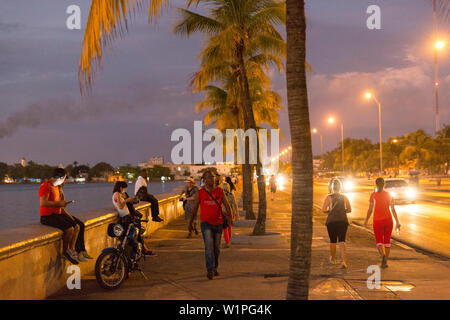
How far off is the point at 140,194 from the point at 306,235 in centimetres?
810

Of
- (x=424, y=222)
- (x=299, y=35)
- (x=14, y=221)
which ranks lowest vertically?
(x=14, y=221)

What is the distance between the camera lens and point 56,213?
7.74m

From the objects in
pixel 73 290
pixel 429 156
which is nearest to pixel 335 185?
pixel 73 290

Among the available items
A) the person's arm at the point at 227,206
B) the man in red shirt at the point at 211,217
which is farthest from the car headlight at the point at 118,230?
the person's arm at the point at 227,206

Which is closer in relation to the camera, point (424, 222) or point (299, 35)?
point (299, 35)

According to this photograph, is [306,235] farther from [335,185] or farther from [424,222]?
[424,222]

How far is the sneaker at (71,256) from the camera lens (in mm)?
7644

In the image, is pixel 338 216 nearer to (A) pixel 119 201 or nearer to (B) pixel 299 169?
(A) pixel 119 201

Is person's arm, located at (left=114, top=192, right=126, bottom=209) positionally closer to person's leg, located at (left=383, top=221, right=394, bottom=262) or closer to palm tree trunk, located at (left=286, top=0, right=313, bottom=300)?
palm tree trunk, located at (left=286, top=0, right=313, bottom=300)

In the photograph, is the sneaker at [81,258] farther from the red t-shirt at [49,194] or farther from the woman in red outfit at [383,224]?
the woman in red outfit at [383,224]

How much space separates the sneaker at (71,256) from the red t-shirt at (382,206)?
558 cm

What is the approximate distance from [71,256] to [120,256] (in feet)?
2.47

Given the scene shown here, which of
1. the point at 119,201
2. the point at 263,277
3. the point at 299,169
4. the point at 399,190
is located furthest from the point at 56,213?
the point at 399,190
